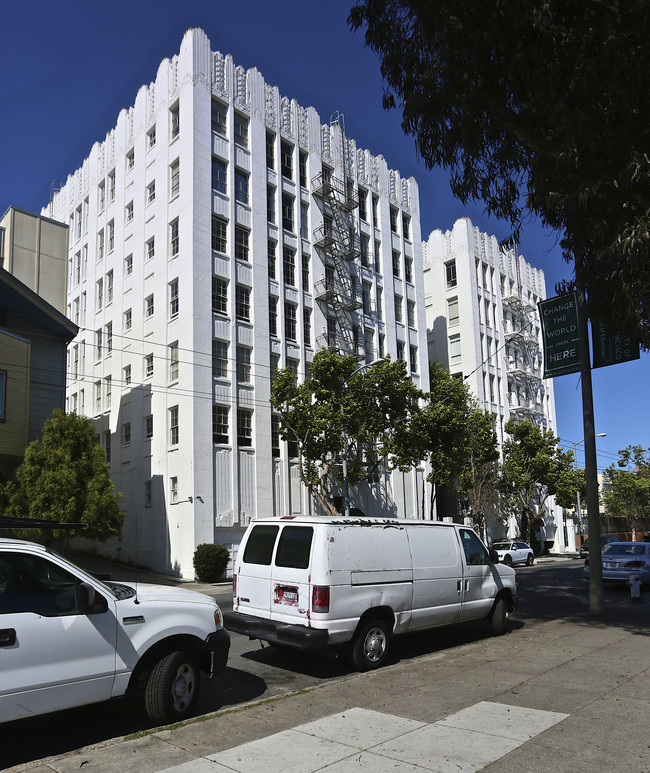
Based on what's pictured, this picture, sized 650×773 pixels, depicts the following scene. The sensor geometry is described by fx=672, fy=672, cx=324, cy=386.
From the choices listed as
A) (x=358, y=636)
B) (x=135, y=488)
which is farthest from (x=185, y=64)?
(x=358, y=636)

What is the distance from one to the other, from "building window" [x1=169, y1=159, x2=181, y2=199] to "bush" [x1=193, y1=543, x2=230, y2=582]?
1739 centimetres

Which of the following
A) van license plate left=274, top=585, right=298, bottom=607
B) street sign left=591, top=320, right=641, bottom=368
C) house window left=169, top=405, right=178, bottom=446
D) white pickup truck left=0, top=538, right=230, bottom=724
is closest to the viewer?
white pickup truck left=0, top=538, right=230, bottom=724

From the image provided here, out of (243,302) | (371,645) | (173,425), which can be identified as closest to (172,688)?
(371,645)

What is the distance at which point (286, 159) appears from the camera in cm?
3772

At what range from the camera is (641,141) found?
984cm

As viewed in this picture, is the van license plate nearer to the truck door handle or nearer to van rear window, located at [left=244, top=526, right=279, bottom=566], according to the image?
van rear window, located at [left=244, top=526, right=279, bottom=566]

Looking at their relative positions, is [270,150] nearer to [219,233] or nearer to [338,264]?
[219,233]

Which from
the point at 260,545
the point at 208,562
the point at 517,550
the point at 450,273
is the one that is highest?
the point at 450,273

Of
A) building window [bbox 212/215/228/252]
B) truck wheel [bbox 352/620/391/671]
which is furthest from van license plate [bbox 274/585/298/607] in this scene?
building window [bbox 212/215/228/252]

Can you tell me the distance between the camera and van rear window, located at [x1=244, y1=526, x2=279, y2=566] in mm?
9266

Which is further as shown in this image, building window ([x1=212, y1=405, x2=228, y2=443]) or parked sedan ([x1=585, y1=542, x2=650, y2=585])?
building window ([x1=212, y1=405, x2=228, y2=443])

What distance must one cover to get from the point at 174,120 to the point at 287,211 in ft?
24.2

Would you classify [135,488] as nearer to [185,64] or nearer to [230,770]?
[185,64]

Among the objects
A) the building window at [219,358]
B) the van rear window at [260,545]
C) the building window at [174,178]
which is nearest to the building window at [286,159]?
the building window at [174,178]
